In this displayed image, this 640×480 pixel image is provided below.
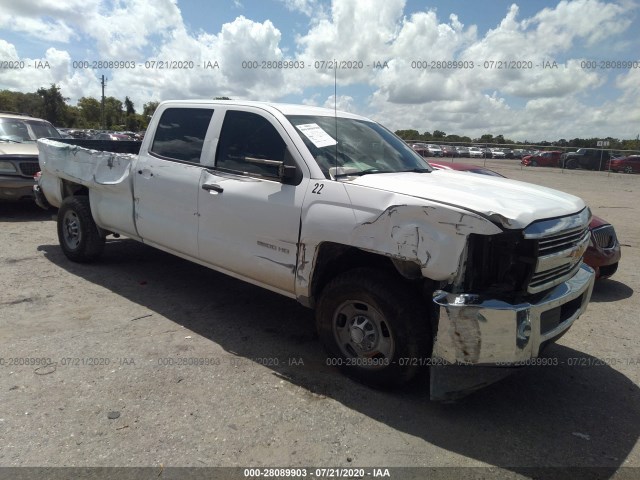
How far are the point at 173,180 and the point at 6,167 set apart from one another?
5.95 m

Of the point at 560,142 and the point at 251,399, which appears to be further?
Answer: the point at 560,142

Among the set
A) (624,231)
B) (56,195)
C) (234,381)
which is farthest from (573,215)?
(624,231)

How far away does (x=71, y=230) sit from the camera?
251 inches

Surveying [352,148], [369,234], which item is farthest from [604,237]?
[369,234]

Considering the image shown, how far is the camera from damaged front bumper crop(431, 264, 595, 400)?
9.50ft

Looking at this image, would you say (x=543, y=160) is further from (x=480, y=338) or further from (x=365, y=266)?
(x=480, y=338)

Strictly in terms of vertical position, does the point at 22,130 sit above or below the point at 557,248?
above

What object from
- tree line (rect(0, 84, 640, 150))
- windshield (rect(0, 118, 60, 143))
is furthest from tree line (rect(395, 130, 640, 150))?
windshield (rect(0, 118, 60, 143))

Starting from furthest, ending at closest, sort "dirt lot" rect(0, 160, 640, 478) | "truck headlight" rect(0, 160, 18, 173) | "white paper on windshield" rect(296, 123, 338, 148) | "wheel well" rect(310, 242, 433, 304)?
"truck headlight" rect(0, 160, 18, 173) → "white paper on windshield" rect(296, 123, 338, 148) → "wheel well" rect(310, 242, 433, 304) → "dirt lot" rect(0, 160, 640, 478)

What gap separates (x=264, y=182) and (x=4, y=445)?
93.5 inches

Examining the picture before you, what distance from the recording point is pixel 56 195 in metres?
6.61

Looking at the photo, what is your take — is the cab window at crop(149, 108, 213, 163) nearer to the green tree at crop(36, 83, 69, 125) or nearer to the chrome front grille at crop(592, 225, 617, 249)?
the chrome front grille at crop(592, 225, 617, 249)

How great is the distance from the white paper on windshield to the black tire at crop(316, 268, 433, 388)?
107 cm

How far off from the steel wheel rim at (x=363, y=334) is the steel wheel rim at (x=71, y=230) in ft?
13.2
